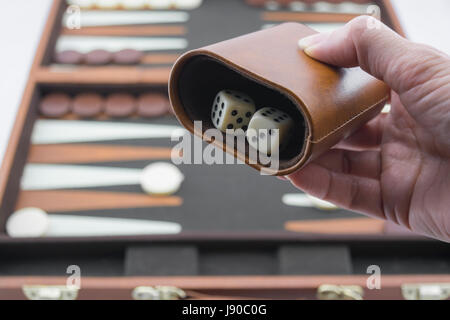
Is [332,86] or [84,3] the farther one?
[84,3]

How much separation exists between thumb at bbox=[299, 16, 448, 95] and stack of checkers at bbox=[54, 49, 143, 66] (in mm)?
1691

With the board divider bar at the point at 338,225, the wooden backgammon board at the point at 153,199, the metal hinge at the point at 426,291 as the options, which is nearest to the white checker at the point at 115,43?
the wooden backgammon board at the point at 153,199

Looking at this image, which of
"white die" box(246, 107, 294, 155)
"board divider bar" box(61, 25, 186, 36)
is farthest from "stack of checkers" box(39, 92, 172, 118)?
"white die" box(246, 107, 294, 155)

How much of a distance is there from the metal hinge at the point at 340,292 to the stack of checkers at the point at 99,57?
170 centimetres

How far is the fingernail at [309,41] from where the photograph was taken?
107cm

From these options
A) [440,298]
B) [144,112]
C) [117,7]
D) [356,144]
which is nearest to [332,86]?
[356,144]

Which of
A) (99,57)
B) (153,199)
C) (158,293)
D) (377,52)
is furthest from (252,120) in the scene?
(99,57)

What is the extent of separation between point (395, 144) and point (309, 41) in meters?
0.46

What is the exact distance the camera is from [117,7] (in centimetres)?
292

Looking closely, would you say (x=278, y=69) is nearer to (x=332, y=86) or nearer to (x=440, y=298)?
(x=332, y=86)

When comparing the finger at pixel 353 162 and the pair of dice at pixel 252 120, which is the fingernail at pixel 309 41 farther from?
the finger at pixel 353 162

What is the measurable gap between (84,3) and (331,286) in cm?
238

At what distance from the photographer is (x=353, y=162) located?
4.54 ft

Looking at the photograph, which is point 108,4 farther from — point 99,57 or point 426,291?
point 426,291
